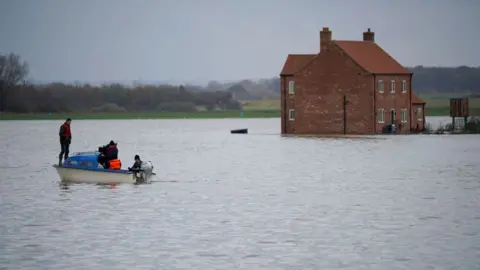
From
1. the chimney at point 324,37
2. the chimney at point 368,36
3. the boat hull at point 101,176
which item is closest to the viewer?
the boat hull at point 101,176

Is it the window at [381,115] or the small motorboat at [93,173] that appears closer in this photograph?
the small motorboat at [93,173]

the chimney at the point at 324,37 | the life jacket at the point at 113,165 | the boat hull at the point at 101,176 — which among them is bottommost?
the boat hull at the point at 101,176

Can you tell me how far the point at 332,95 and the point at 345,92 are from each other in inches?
50.1

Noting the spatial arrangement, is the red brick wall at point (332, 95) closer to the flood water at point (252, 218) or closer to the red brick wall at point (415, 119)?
the red brick wall at point (415, 119)

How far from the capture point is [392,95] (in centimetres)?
10825

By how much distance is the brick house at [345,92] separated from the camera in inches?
4166

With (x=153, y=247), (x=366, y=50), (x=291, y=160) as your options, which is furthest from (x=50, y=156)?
(x=153, y=247)

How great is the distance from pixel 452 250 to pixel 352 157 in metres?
46.2

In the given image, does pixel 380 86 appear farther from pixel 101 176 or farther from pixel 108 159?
pixel 101 176

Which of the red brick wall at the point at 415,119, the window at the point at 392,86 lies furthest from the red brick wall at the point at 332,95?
the red brick wall at the point at 415,119

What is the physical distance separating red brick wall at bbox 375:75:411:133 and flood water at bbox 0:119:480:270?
3893 cm

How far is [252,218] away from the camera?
3616cm

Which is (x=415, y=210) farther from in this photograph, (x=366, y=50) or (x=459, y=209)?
(x=366, y=50)

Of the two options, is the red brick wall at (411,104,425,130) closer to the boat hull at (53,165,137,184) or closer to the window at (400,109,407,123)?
the window at (400,109,407,123)
